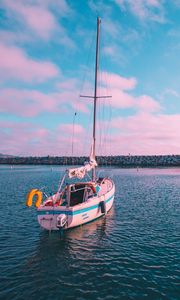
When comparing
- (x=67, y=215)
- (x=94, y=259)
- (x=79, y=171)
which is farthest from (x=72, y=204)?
(x=94, y=259)

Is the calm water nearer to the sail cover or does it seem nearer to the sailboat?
the sailboat

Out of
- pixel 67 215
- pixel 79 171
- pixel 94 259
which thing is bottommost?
pixel 94 259

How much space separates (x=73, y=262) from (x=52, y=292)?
2.95 m

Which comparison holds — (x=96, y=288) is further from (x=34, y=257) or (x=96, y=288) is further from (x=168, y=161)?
(x=168, y=161)

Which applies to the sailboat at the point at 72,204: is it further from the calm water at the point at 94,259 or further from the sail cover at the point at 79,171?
the calm water at the point at 94,259

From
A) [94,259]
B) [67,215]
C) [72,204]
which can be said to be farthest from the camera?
[72,204]

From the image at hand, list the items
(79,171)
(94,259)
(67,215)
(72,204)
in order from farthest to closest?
(79,171)
(72,204)
(67,215)
(94,259)

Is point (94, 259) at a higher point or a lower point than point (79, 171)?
lower

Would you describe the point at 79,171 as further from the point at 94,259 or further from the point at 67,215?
the point at 94,259

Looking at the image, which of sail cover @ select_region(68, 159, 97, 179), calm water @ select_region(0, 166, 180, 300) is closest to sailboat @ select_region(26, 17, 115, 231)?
sail cover @ select_region(68, 159, 97, 179)

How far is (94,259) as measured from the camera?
1350 centimetres

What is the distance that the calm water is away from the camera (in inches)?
411

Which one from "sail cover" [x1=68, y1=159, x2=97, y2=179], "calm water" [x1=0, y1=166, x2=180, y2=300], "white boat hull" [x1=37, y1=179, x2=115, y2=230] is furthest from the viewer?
"sail cover" [x1=68, y1=159, x2=97, y2=179]

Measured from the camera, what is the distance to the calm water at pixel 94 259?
1043 cm
